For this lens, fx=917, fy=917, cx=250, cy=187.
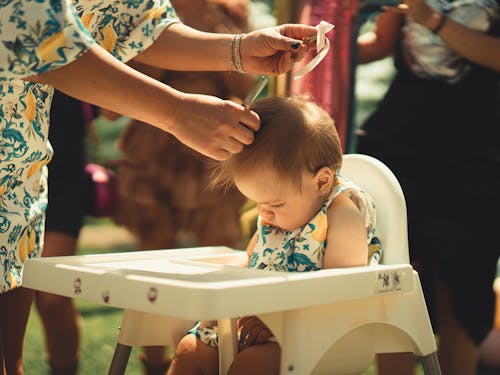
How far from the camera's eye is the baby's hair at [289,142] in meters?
1.76

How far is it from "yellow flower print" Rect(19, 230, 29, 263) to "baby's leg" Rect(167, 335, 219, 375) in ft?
1.16

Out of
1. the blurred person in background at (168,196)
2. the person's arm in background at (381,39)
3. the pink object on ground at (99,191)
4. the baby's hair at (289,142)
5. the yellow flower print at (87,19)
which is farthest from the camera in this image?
the blurred person in background at (168,196)

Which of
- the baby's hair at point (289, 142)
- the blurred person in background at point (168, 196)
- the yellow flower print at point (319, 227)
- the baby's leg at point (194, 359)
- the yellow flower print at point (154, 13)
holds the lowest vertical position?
the blurred person in background at point (168, 196)

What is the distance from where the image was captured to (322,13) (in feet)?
8.84

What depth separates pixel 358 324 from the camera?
1.70m

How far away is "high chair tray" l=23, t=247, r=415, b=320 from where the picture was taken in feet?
4.62

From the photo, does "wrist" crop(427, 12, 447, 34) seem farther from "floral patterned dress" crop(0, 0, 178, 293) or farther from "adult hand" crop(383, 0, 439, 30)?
"floral patterned dress" crop(0, 0, 178, 293)

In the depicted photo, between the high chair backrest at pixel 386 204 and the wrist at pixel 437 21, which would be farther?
the wrist at pixel 437 21

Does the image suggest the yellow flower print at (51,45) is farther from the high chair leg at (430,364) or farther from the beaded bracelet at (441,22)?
the beaded bracelet at (441,22)

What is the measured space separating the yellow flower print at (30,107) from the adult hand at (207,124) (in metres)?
0.31

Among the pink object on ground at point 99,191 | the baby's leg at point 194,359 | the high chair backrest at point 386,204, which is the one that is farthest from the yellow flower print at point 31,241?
the pink object on ground at point 99,191

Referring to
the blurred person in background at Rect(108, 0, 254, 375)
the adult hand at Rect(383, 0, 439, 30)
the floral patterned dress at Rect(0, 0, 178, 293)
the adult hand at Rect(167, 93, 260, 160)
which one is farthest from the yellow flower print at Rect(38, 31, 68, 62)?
the blurred person in background at Rect(108, 0, 254, 375)

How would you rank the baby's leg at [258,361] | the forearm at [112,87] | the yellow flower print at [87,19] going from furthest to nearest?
the yellow flower print at [87,19]
the baby's leg at [258,361]
the forearm at [112,87]

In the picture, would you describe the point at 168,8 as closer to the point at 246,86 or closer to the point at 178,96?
the point at 178,96
